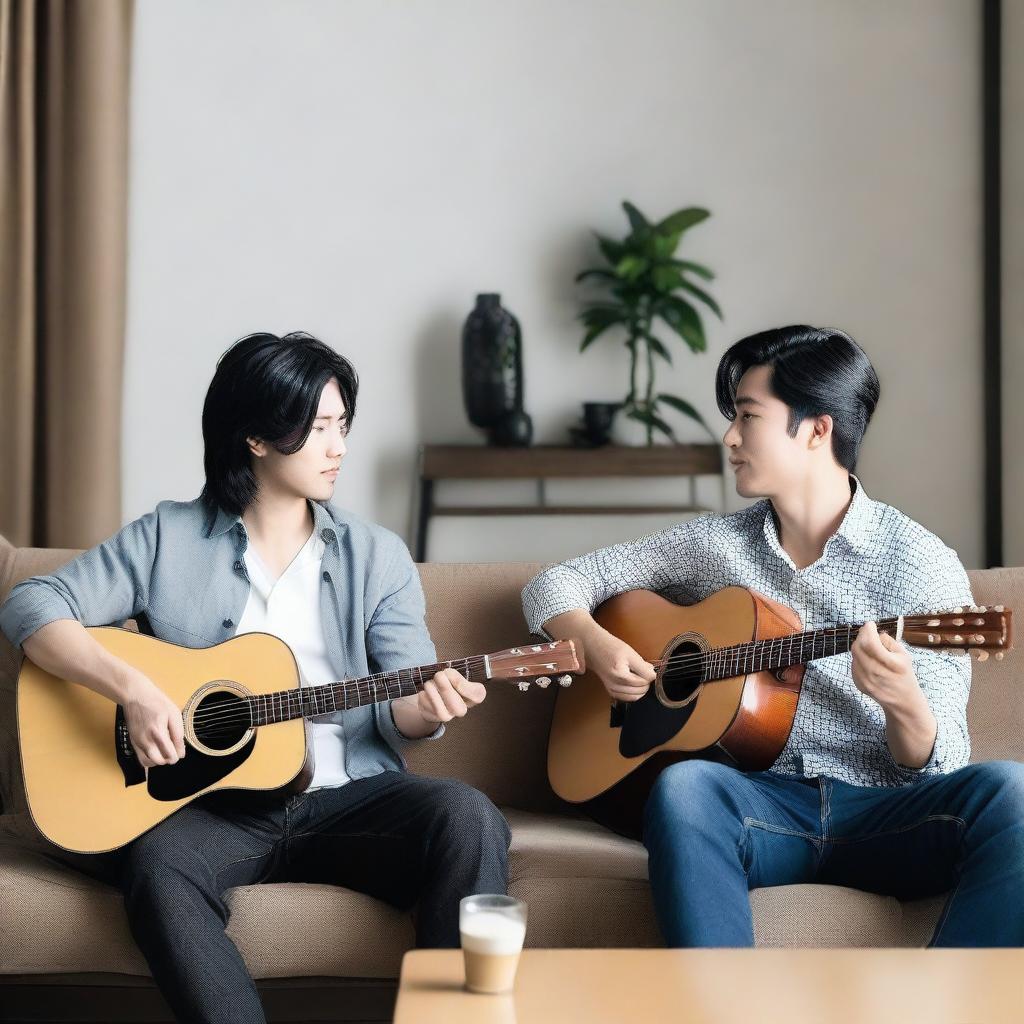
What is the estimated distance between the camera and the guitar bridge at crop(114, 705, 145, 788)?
163cm

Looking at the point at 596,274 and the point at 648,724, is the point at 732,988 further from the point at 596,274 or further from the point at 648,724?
the point at 596,274

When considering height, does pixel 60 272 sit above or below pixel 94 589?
above

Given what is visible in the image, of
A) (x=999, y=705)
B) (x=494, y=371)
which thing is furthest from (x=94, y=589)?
(x=494, y=371)

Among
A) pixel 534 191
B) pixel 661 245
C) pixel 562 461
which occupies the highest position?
pixel 534 191

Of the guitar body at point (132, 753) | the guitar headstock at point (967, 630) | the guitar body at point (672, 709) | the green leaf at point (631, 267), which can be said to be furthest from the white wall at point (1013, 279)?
the guitar body at point (132, 753)

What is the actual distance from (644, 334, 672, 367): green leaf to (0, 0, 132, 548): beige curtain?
1645mm

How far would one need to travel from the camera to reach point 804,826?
164cm

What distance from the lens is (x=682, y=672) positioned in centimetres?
179

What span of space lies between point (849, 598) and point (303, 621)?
2.64 ft

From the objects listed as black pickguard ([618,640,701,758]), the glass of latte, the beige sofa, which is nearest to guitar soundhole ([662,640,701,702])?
black pickguard ([618,640,701,758])

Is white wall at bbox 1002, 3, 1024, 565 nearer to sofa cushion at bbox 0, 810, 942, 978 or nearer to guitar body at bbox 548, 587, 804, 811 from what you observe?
guitar body at bbox 548, 587, 804, 811

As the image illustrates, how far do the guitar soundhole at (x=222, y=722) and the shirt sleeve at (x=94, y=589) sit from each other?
22 cm

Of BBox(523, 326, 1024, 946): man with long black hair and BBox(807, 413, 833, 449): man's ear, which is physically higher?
BBox(807, 413, 833, 449): man's ear

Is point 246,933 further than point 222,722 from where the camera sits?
No
